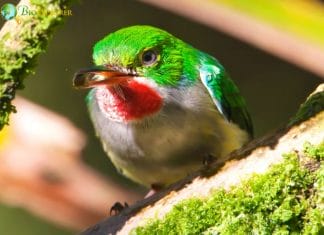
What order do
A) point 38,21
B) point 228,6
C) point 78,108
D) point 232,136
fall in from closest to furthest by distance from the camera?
point 38,21 < point 232,136 < point 228,6 < point 78,108

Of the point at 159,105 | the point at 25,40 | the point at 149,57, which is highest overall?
the point at 25,40

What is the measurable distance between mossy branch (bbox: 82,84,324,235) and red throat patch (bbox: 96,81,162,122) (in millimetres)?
432

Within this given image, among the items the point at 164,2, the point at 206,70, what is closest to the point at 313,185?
the point at 206,70

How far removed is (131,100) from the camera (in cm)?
247

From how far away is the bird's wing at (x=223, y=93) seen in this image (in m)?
2.62

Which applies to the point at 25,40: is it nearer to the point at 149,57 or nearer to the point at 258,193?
the point at 258,193

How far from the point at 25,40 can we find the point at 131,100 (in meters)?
0.73

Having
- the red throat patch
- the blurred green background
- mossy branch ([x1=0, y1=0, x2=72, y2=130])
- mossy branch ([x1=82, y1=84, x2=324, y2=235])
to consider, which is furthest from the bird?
the blurred green background

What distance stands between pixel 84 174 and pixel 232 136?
2.80ft

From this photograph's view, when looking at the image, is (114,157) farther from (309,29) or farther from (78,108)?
(78,108)

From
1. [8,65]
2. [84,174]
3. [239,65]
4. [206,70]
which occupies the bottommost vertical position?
[239,65]

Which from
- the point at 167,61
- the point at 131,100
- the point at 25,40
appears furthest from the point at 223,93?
the point at 25,40

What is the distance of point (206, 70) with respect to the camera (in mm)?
2658

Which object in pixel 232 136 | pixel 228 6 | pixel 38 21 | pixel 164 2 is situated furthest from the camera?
pixel 164 2
